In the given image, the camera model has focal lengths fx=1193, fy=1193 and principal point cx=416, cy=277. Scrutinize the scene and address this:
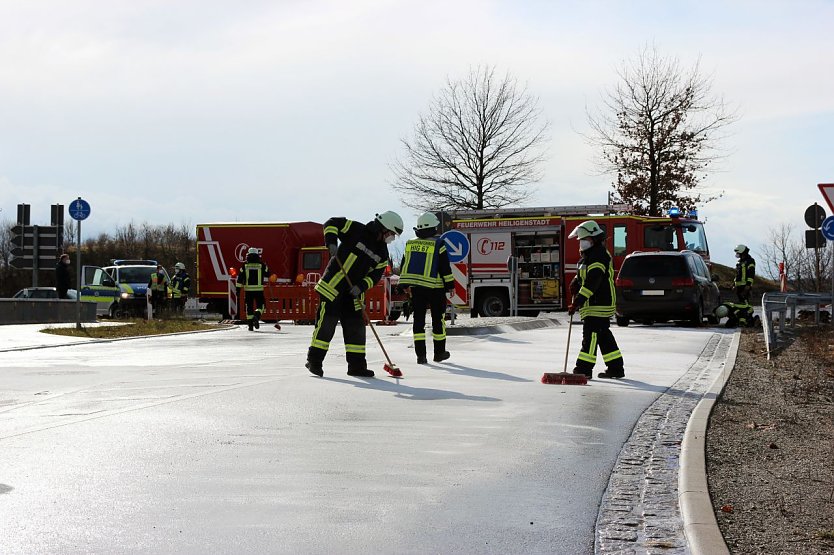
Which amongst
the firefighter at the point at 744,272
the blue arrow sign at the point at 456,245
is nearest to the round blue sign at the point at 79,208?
the blue arrow sign at the point at 456,245

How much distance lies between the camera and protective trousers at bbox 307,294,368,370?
12.4 m

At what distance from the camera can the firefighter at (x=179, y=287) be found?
101 ft

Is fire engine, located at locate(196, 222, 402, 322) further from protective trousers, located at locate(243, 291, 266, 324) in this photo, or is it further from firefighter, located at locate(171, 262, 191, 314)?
protective trousers, located at locate(243, 291, 266, 324)

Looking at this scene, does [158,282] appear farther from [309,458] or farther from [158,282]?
[309,458]

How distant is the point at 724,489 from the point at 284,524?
7.82ft

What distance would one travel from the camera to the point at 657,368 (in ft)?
47.2

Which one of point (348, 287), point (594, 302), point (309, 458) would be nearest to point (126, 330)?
point (348, 287)

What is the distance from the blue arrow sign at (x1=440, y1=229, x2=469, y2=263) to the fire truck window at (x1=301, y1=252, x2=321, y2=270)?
13.0 metres

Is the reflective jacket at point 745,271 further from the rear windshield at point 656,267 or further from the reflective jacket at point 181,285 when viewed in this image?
the reflective jacket at point 181,285

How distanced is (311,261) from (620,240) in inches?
380

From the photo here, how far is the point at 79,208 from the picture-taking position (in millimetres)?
23391

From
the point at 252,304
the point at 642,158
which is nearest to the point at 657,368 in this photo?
the point at 252,304

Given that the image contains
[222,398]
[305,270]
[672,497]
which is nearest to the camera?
[672,497]

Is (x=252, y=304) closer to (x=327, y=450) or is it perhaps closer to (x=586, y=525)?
(x=327, y=450)
